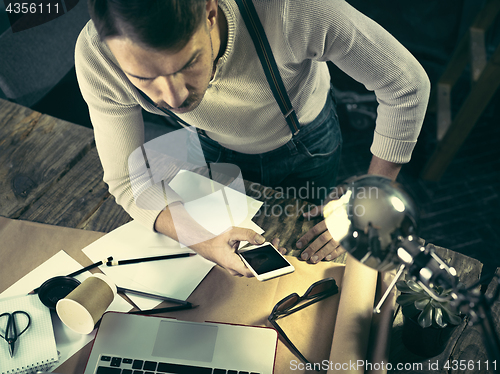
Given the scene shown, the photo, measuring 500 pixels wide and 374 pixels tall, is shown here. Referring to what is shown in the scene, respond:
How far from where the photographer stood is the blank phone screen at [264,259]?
956mm

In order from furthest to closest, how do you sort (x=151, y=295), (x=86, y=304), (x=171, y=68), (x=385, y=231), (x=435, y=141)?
1. (x=435, y=141)
2. (x=151, y=295)
3. (x=86, y=304)
4. (x=171, y=68)
5. (x=385, y=231)

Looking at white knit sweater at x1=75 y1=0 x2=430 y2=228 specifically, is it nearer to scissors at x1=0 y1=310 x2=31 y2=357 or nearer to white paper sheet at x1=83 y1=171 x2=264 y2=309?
white paper sheet at x1=83 y1=171 x2=264 y2=309

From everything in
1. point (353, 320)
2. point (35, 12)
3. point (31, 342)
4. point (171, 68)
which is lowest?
point (31, 342)

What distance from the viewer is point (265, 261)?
97 centimetres

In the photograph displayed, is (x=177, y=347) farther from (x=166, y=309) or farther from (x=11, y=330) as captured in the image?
(x=11, y=330)

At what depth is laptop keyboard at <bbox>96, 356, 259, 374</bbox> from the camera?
Result: 82 cm

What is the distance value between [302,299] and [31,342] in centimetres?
61

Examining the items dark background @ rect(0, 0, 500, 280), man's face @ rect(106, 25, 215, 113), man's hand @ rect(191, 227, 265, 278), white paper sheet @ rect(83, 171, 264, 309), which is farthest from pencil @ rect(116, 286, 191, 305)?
dark background @ rect(0, 0, 500, 280)

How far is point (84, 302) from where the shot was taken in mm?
849

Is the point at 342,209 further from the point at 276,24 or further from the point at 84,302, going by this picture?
the point at 84,302

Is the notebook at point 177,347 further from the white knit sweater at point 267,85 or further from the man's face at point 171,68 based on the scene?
the man's face at point 171,68

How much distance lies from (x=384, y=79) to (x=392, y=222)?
51 centimetres

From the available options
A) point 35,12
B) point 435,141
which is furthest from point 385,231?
point 435,141

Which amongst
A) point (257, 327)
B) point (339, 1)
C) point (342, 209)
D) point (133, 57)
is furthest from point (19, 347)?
point (339, 1)
